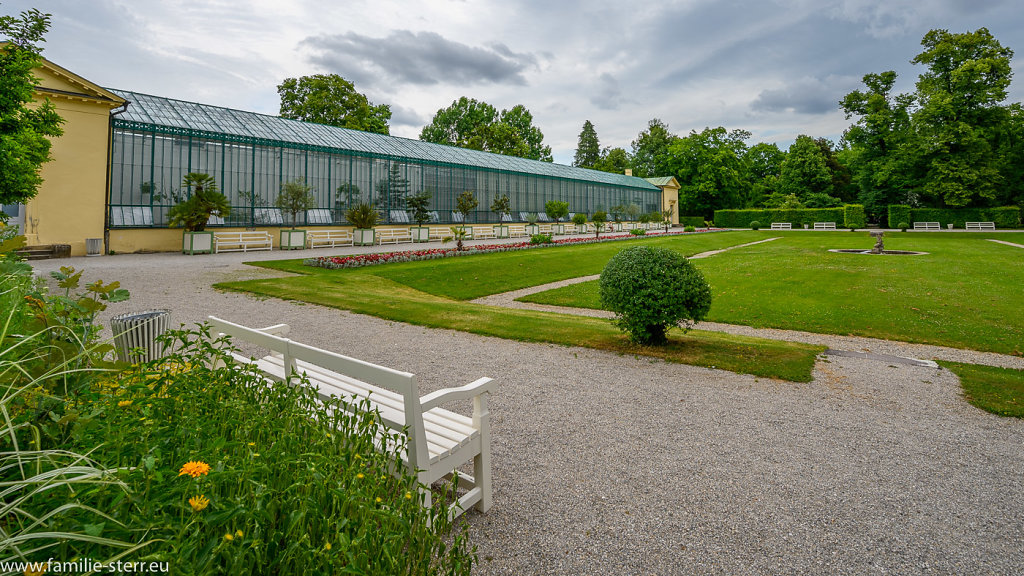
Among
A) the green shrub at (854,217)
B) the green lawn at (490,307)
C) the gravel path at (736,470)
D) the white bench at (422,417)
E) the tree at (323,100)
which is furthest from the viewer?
the green shrub at (854,217)

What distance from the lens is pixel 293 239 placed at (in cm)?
2445

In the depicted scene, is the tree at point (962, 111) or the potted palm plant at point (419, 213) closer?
the potted palm plant at point (419, 213)

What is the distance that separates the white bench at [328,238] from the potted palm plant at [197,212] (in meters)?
→ 4.42

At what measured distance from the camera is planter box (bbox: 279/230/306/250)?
2431 centimetres

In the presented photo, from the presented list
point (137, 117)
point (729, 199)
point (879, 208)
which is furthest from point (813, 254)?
point (729, 199)

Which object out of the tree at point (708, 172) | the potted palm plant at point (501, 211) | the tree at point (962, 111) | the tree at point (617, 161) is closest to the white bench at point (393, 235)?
the potted palm plant at point (501, 211)

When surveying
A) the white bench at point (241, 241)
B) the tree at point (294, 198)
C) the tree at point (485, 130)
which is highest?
the tree at point (485, 130)

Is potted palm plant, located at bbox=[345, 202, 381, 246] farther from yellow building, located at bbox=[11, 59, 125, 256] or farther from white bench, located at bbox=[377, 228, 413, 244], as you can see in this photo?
yellow building, located at bbox=[11, 59, 125, 256]

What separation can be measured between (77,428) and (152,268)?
16.4 metres

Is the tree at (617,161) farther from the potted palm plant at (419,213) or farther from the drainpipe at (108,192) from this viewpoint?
the drainpipe at (108,192)

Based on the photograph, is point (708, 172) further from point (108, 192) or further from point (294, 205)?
point (108, 192)

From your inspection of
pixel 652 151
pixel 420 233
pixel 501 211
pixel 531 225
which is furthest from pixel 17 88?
pixel 652 151

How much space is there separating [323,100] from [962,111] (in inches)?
2177

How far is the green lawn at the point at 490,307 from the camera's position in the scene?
7.11 meters
